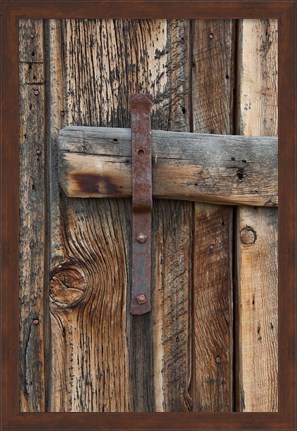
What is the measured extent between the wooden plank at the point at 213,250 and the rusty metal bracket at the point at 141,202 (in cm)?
12

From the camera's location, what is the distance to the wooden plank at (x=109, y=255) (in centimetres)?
153

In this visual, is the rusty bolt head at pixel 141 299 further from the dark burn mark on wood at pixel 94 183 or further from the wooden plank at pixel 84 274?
the dark burn mark on wood at pixel 94 183

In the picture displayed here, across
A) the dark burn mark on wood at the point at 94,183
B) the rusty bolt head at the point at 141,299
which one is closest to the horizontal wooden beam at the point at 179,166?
the dark burn mark on wood at the point at 94,183

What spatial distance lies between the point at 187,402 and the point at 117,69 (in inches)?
32.9

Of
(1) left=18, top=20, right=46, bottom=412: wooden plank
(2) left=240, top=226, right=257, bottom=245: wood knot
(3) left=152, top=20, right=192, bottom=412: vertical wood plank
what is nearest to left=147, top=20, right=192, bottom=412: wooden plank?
(3) left=152, top=20, right=192, bottom=412: vertical wood plank

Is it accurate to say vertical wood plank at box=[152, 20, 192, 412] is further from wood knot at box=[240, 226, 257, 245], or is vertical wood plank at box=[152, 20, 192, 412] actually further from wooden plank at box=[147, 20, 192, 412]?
wood knot at box=[240, 226, 257, 245]

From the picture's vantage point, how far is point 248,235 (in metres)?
1.56

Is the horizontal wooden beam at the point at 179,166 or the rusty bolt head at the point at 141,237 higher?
the horizontal wooden beam at the point at 179,166

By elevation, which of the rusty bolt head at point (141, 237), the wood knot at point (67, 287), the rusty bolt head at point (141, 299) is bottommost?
the rusty bolt head at point (141, 299)

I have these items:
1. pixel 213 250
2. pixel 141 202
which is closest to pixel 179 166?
pixel 141 202

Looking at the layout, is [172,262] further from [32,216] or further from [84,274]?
[32,216]

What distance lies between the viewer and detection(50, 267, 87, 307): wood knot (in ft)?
5.01

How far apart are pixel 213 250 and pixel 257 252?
108mm

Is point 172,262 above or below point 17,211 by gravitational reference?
below
